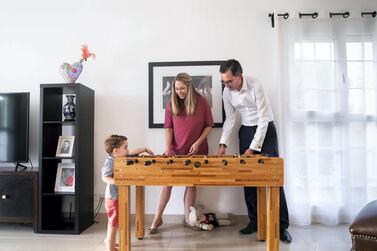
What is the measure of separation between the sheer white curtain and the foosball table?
3.06 feet

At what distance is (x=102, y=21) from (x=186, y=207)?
6.92 feet

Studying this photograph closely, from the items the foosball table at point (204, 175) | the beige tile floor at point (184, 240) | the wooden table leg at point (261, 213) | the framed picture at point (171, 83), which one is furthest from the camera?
the framed picture at point (171, 83)

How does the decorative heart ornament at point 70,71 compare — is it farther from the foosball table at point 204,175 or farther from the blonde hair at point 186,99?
the foosball table at point 204,175

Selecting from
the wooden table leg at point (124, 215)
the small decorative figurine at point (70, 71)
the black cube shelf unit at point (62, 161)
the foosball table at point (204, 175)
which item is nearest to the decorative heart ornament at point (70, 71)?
the small decorative figurine at point (70, 71)

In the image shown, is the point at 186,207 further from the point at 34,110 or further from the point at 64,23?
the point at 64,23

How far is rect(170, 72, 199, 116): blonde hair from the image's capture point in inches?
95.6

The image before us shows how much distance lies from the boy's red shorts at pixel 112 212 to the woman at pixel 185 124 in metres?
0.55

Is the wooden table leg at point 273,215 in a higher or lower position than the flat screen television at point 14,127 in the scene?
lower

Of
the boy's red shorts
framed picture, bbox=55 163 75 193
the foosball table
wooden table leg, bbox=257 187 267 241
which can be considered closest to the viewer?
the foosball table

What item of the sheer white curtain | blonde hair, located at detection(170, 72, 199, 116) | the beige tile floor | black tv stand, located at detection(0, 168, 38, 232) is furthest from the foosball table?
black tv stand, located at detection(0, 168, 38, 232)

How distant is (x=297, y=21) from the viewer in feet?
8.71

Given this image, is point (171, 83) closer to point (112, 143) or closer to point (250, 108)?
point (250, 108)

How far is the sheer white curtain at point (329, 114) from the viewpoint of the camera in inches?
102

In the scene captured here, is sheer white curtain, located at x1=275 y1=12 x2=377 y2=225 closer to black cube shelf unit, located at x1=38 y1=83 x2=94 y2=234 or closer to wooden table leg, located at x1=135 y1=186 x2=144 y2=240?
wooden table leg, located at x1=135 y1=186 x2=144 y2=240
